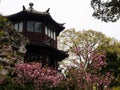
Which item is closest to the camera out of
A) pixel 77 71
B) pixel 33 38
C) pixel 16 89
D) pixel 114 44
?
pixel 77 71

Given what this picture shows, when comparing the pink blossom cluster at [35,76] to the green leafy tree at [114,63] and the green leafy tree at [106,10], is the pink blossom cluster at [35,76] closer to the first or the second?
the green leafy tree at [106,10]

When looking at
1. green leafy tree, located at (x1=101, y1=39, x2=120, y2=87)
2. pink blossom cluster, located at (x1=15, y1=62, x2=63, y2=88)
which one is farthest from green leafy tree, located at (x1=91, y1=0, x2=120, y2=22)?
green leafy tree, located at (x1=101, y1=39, x2=120, y2=87)

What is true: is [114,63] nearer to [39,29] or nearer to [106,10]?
[39,29]

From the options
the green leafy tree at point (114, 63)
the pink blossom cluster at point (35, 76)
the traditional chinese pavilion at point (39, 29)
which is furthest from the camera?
the green leafy tree at point (114, 63)

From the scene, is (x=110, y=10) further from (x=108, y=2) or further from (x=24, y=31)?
(x=24, y=31)

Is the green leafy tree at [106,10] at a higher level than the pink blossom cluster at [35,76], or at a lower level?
higher

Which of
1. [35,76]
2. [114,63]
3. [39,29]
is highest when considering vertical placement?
[39,29]

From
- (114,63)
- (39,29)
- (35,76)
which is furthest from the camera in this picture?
(114,63)

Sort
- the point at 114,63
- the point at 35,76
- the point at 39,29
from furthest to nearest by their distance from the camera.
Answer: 1. the point at 114,63
2. the point at 39,29
3. the point at 35,76

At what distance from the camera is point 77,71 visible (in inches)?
824

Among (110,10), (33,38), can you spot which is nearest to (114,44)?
(33,38)

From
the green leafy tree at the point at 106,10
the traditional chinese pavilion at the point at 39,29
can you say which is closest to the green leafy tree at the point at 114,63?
the traditional chinese pavilion at the point at 39,29

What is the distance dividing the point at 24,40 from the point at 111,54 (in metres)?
22.9

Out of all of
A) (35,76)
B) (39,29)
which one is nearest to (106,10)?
(35,76)
